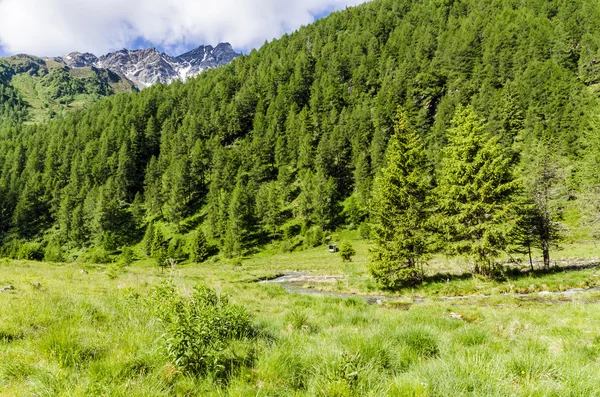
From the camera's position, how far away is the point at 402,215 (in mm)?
24594

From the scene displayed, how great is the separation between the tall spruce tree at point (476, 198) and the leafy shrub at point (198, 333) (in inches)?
869

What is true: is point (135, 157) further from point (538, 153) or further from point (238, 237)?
point (538, 153)

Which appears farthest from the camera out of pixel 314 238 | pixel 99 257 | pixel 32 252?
pixel 32 252

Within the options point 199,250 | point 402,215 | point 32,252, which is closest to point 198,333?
point 402,215

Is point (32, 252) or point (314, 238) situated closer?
point (314, 238)

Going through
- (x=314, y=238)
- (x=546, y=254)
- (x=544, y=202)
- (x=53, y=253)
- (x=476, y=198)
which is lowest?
(x=546, y=254)

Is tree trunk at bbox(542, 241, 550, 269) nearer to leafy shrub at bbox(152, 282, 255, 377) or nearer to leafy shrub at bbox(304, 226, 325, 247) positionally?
leafy shrub at bbox(152, 282, 255, 377)

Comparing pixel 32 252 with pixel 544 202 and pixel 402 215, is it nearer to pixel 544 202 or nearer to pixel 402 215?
Answer: pixel 402 215

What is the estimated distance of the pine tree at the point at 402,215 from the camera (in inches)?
936

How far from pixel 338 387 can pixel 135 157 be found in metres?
146

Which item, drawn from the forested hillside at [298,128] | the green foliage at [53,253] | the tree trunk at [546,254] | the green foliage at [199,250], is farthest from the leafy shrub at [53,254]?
the tree trunk at [546,254]

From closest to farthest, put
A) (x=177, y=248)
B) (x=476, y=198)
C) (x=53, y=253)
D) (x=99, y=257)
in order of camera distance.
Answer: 1. (x=476, y=198)
2. (x=99, y=257)
3. (x=177, y=248)
4. (x=53, y=253)

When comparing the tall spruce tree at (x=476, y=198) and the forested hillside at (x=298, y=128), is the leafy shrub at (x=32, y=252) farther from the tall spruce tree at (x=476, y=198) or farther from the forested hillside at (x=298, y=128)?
the tall spruce tree at (x=476, y=198)

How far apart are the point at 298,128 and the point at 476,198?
323 feet
